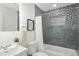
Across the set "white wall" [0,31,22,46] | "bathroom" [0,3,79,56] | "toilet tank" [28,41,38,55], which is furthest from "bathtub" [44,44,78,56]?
"white wall" [0,31,22,46]

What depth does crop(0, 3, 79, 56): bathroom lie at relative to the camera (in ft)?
4.79

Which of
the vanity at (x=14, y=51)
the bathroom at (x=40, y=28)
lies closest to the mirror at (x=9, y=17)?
the bathroom at (x=40, y=28)

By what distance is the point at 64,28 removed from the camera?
4.95 feet

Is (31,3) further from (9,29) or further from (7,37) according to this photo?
(7,37)

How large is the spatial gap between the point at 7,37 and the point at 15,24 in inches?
9.0

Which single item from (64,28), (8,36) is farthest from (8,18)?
(64,28)

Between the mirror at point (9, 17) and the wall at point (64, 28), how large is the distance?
1.45 feet

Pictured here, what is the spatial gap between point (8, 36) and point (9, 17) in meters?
0.29

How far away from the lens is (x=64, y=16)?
1.50m

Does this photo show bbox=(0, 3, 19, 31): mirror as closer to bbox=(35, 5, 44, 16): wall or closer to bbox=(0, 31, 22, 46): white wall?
bbox=(0, 31, 22, 46): white wall

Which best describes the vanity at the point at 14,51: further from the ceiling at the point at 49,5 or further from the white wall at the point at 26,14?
the ceiling at the point at 49,5

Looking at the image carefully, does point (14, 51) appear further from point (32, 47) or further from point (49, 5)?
point (49, 5)

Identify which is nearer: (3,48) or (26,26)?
(3,48)

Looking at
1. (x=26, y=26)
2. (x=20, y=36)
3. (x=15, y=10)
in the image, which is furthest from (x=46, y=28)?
(x=15, y=10)
